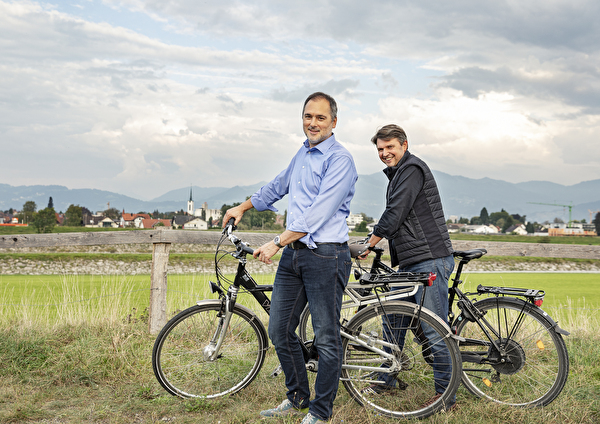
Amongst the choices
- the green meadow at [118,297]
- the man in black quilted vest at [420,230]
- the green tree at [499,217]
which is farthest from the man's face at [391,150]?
the green tree at [499,217]

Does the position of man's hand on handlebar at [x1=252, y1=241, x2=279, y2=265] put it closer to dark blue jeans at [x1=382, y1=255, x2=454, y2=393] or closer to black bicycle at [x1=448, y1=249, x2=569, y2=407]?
dark blue jeans at [x1=382, y1=255, x2=454, y2=393]

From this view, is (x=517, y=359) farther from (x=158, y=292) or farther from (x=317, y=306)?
(x=158, y=292)

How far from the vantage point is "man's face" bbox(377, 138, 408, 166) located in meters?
3.14

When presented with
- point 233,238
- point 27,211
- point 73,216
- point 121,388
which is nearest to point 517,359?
point 233,238

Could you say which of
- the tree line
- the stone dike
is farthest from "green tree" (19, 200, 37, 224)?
the stone dike

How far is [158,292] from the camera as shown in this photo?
184 inches

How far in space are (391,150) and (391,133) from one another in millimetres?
114

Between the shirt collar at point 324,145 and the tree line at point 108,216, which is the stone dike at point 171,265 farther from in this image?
the shirt collar at point 324,145

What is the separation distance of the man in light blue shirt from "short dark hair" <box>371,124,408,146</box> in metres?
0.54

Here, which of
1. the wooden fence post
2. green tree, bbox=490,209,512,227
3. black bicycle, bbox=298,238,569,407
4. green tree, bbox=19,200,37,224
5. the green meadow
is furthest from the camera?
green tree, bbox=490,209,512,227

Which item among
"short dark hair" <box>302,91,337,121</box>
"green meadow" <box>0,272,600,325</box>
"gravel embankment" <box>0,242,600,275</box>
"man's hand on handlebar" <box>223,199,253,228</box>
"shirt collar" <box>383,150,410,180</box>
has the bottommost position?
"gravel embankment" <box>0,242,600,275</box>

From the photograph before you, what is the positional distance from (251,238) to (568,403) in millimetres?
2946

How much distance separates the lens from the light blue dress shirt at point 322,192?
2.56m

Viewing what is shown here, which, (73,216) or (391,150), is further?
(73,216)
